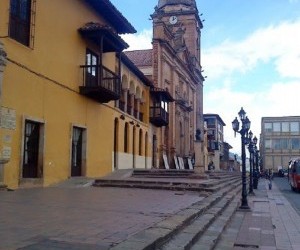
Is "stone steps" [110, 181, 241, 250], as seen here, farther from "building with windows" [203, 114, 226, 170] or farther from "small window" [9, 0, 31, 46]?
"building with windows" [203, 114, 226, 170]

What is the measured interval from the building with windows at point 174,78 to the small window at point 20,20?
36.6ft

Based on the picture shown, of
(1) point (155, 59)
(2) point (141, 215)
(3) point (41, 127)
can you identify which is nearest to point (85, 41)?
(3) point (41, 127)

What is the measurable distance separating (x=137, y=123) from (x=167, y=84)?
11994 millimetres

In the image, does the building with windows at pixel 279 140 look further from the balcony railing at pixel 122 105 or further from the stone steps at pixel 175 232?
the stone steps at pixel 175 232

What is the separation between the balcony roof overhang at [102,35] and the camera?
62.9 feet

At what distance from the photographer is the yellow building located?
1405 centimetres

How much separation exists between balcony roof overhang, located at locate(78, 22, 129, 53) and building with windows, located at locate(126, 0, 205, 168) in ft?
21.5

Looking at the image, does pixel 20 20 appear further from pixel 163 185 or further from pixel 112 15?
pixel 163 185

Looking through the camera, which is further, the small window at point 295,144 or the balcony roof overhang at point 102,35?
the small window at point 295,144

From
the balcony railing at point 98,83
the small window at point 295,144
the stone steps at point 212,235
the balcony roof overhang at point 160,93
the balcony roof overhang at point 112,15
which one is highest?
the balcony roof overhang at point 112,15

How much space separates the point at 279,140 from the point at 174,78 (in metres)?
57.1

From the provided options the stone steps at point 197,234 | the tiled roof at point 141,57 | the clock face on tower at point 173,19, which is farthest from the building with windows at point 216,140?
the stone steps at point 197,234

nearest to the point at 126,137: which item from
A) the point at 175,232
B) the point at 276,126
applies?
the point at 175,232

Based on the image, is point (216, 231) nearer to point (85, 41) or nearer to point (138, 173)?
point (85, 41)
